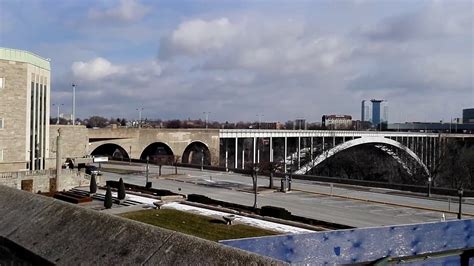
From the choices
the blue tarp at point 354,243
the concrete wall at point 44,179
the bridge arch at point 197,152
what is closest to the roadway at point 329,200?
the concrete wall at point 44,179

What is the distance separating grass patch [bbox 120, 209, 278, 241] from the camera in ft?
68.0

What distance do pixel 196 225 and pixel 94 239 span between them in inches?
703

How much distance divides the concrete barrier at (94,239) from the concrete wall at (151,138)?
64.8 m

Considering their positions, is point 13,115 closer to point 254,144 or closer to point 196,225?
point 196,225

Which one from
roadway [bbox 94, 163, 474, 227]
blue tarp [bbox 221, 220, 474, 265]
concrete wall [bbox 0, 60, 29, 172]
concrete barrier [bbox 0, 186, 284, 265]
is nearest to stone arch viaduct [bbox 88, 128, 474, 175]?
roadway [bbox 94, 163, 474, 227]

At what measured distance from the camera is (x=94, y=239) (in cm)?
540

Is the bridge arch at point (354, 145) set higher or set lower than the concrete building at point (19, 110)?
lower

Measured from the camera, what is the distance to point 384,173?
74312 millimetres

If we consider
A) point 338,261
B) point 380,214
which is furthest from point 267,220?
point 338,261

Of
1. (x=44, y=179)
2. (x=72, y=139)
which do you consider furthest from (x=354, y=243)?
(x=72, y=139)

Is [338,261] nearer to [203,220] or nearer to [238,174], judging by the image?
[203,220]

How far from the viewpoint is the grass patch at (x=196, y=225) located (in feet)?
68.0

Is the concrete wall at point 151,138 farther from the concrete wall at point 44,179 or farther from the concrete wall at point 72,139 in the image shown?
the concrete wall at point 44,179

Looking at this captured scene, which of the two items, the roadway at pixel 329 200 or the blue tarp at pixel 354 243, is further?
the roadway at pixel 329 200
